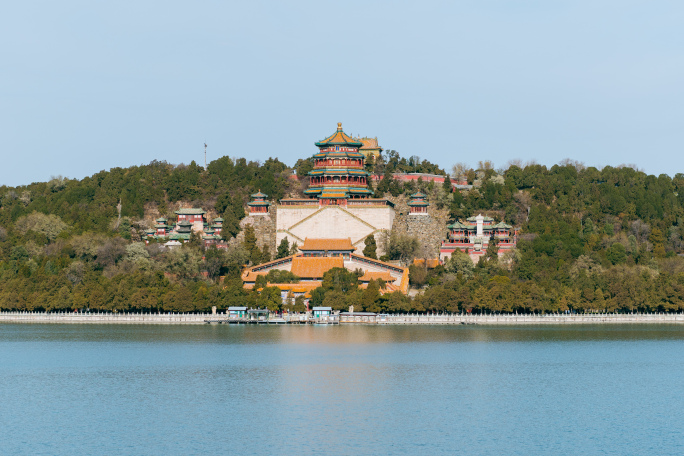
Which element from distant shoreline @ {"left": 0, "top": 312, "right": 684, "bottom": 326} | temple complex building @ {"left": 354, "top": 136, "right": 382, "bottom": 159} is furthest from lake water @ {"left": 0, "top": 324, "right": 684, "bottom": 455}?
temple complex building @ {"left": 354, "top": 136, "right": 382, "bottom": 159}

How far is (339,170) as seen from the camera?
103750 mm

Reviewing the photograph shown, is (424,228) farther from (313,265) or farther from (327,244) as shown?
(313,265)

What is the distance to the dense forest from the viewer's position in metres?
85.1

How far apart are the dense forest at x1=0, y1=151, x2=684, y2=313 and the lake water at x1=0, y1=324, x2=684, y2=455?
37.2 ft

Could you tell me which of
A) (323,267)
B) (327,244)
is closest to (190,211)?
(327,244)

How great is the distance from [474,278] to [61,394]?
45327mm

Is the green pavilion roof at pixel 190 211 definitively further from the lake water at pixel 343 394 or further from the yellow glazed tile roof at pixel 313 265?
the lake water at pixel 343 394

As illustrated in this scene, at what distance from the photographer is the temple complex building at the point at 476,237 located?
9644cm

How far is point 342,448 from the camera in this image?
35.6 m

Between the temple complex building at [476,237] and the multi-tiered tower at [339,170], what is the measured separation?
1062cm

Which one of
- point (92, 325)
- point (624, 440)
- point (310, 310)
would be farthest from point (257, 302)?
point (624, 440)

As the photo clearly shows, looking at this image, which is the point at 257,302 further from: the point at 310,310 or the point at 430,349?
the point at 430,349

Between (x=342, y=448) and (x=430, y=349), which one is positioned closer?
(x=342, y=448)

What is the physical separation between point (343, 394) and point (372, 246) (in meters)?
49.7
